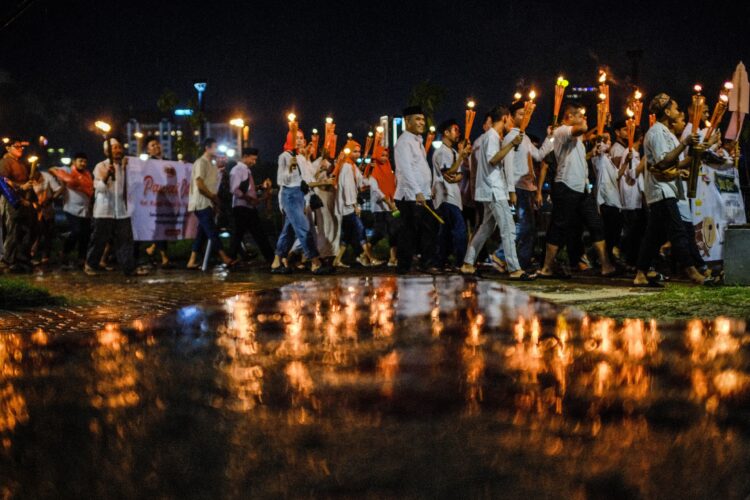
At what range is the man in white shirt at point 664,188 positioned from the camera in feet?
30.4

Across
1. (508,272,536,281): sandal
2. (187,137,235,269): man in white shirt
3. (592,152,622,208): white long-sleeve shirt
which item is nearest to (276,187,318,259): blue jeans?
(187,137,235,269): man in white shirt

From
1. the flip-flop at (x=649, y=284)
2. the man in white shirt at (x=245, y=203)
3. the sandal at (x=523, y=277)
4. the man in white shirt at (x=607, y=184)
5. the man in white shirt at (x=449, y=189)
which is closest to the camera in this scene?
the flip-flop at (x=649, y=284)

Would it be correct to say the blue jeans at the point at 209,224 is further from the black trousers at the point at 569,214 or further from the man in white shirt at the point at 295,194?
the black trousers at the point at 569,214

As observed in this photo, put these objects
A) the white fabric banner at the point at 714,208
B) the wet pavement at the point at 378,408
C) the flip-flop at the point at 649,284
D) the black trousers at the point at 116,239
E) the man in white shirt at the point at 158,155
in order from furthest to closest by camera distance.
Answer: the man in white shirt at the point at 158,155 < the black trousers at the point at 116,239 < the white fabric banner at the point at 714,208 < the flip-flop at the point at 649,284 < the wet pavement at the point at 378,408

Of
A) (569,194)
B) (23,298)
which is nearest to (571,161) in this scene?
(569,194)

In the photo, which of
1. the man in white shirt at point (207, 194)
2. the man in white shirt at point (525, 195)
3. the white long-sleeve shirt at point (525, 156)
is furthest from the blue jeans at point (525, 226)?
the man in white shirt at point (207, 194)

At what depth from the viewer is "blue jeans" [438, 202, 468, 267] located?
12.2 m

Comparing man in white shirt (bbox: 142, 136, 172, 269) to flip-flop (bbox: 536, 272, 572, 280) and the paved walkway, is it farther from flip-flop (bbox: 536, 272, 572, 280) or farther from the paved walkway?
flip-flop (bbox: 536, 272, 572, 280)

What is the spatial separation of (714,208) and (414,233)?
13.4ft

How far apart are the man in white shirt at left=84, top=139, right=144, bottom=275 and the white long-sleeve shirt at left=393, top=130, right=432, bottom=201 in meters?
4.13

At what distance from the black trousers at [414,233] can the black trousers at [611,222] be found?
2637mm

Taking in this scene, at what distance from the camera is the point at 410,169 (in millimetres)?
11672

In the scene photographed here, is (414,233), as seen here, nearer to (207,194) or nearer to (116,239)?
(207,194)

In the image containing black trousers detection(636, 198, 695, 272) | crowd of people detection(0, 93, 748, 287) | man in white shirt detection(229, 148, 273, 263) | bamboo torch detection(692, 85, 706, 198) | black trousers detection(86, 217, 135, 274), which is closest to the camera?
bamboo torch detection(692, 85, 706, 198)
